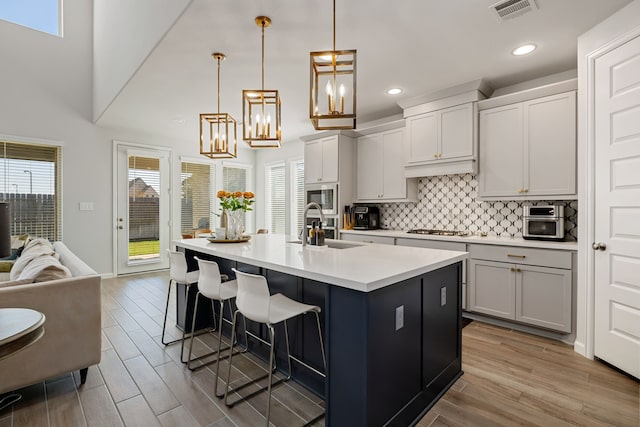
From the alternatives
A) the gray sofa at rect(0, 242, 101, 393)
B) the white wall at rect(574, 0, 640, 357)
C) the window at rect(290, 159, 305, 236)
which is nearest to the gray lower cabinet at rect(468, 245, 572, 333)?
the white wall at rect(574, 0, 640, 357)

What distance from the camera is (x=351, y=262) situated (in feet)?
6.38

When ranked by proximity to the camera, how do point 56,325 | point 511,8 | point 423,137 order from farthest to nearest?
point 423,137 → point 511,8 → point 56,325

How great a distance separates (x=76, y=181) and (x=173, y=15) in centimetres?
403

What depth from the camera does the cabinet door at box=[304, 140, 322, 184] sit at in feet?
16.4

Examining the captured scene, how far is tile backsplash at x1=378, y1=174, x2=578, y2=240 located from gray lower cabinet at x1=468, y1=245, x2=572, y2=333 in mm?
557

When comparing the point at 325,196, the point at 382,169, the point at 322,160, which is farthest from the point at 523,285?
the point at 322,160

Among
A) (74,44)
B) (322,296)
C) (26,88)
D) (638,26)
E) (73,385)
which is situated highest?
(74,44)

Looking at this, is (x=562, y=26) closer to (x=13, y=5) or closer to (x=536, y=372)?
(x=536, y=372)

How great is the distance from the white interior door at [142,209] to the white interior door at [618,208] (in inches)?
247

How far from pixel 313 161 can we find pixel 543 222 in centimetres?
319

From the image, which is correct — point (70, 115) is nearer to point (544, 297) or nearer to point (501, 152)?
point (501, 152)

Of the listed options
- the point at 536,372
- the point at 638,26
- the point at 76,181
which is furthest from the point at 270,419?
the point at 76,181

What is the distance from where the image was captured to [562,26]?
96.0 inches

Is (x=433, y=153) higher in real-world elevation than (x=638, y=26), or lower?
lower
